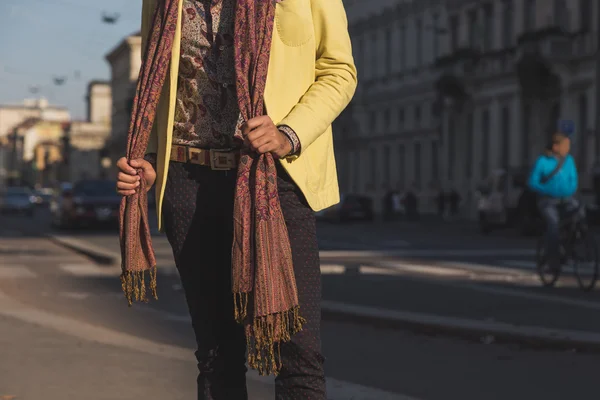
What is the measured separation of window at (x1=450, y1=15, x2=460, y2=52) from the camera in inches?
2362

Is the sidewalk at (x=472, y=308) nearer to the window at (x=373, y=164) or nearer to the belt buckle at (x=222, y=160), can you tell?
the belt buckle at (x=222, y=160)

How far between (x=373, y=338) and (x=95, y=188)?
28070 mm

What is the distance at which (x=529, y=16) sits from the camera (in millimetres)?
51688

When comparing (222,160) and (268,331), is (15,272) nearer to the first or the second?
(222,160)

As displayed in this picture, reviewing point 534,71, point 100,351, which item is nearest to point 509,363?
point 100,351

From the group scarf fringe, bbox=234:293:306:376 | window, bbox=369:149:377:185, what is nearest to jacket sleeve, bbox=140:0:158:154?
scarf fringe, bbox=234:293:306:376

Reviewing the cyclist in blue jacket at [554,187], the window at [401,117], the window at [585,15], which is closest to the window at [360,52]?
the window at [401,117]

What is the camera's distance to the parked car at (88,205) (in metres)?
35.6

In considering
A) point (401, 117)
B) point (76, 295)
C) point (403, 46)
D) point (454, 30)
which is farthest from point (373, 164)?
point (76, 295)

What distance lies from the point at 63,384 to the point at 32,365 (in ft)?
2.65

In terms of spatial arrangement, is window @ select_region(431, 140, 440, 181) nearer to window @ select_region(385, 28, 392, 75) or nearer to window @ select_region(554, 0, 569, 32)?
window @ select_region(385, 28, 392, 75)

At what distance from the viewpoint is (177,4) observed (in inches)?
159

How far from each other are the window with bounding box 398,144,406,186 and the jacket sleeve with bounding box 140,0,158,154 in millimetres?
62577

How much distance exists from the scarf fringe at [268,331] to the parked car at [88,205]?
1232 inches
